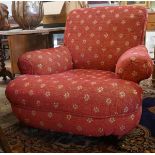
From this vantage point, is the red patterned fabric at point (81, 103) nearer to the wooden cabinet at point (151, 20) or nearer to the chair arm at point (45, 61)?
the chair arm at point (45, 61)

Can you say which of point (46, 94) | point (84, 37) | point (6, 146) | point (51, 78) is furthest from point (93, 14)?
point (6, 146)

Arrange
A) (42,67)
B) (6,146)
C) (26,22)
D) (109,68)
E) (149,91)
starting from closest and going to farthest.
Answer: (6,146) < (42,67) < (109,68) < (26,22) < (149,91)

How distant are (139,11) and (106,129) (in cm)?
95

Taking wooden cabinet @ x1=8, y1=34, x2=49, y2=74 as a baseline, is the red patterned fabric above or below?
below

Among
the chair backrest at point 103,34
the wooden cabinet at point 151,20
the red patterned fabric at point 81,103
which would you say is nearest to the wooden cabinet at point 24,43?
the chair backrest at point 103,34

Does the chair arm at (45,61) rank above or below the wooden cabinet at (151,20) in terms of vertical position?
below

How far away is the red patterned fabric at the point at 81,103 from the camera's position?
4.50ft

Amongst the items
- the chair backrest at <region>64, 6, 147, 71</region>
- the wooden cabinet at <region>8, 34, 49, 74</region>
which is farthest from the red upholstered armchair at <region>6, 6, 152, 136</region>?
the wooden cabinet at <region>8, 34, 49, 74</region>

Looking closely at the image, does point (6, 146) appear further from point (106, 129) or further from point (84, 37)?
point (84, 37)

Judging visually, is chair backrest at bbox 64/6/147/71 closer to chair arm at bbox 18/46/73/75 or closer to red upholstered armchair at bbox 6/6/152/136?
red upholstered armchair at bbox 6/6/152/136

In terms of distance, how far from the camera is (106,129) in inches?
55.6

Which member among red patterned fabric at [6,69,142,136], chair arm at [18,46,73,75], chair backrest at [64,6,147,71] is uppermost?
chair backrest at [64,6,147,71]

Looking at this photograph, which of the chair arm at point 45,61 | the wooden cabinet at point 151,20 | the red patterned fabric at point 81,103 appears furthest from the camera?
the wooden cabinet at point 151,20

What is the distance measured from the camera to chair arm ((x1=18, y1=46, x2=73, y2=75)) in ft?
5.78
